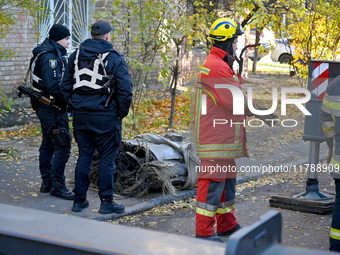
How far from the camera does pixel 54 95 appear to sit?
5.57 m

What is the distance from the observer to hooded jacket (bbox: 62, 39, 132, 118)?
4.94 metres

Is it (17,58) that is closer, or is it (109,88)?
(109,88)

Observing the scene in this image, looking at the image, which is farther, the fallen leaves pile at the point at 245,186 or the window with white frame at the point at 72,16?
the window with white frame at the point at 72,16

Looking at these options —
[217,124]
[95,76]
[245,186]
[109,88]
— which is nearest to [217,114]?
[217,124]

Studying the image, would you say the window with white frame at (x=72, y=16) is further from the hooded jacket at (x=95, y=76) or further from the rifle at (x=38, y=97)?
the hooded jacket at (x=95, y=76)

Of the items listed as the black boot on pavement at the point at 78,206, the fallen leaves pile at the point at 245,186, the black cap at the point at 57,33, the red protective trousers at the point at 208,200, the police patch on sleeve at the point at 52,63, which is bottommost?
the fallen leaves pile at the point at 245,186

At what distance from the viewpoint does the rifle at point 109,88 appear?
16.2 ft

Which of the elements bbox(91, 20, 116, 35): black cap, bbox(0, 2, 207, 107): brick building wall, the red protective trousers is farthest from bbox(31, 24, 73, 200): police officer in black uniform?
bbox(0, 2, 207, 107): brick building wall

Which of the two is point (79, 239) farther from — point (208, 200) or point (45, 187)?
point (45, 187)

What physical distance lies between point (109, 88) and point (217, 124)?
1.23 m

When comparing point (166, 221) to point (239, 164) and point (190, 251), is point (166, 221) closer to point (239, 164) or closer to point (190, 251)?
point (239, 164)

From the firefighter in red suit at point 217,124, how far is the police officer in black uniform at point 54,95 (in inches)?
73.2

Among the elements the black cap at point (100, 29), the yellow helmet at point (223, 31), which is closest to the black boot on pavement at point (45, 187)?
the black cap at point (100, 29)

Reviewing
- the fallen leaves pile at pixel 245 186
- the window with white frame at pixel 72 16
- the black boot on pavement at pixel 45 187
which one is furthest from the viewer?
the window with white frame at pixel 72 16
